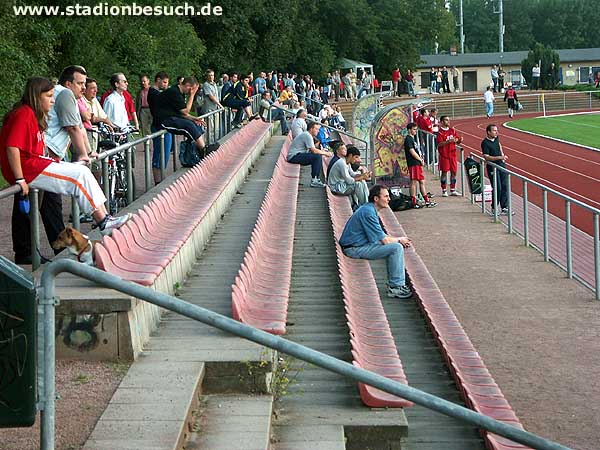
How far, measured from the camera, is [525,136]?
52000 mm

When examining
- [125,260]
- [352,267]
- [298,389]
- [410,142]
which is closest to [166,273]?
[125,260]

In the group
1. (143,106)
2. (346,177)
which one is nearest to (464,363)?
(346,177)

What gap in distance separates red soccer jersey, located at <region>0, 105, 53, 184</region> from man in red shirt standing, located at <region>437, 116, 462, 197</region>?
18.1m

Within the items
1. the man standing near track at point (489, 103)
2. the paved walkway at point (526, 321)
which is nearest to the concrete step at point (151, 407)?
the paved walkway at point (526, 321)

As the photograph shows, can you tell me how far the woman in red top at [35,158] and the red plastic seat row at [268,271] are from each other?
1.35 m

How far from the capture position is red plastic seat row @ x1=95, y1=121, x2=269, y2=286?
7.78m

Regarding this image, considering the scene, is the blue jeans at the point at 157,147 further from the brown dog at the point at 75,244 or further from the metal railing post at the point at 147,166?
the brown dog at the point at 75,244

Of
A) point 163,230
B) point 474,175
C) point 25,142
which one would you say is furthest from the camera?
Result: point 474,175

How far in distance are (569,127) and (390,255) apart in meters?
46.1

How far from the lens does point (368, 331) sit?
9500 mm

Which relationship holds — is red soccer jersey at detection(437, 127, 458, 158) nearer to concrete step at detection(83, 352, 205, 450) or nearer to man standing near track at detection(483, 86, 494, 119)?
concrete step at detection(83, 352, 205, 450)

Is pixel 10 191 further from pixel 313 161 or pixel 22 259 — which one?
pixel 313 161

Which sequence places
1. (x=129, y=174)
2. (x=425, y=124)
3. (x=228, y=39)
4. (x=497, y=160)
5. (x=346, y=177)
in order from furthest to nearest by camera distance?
(x=228, y=39)
(x=425, y=124)
(x=497, y=160)
(x=346, y=177)
(x=129, y=174)

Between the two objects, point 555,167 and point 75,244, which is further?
point 555,167
